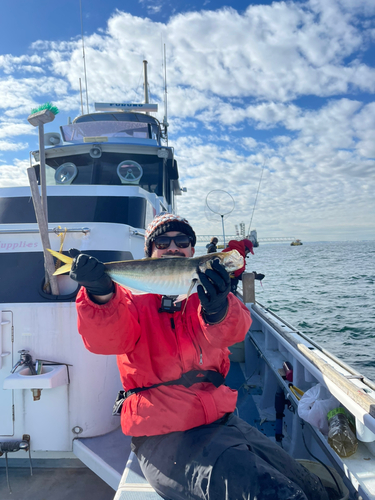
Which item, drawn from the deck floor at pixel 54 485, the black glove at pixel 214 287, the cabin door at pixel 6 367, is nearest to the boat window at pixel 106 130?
the cabin door at pixel 6 367

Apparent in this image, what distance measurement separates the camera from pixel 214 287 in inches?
86.7

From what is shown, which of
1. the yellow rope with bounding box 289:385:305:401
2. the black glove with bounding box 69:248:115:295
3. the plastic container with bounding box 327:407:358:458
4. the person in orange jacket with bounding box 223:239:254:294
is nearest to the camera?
the black glove with bounding box 69:248:115:295

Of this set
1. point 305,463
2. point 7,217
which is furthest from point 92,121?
point 305,463

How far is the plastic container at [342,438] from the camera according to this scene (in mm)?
2764

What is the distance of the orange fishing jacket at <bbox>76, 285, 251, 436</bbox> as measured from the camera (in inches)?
87.7

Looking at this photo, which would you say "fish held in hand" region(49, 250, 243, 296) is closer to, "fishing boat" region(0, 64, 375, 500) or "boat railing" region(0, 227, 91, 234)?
"fishing boat" region(0, 64, 375, 500)

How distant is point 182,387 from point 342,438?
1.60 meters

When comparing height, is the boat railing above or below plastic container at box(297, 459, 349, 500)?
above

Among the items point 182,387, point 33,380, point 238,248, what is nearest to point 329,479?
point 182,387

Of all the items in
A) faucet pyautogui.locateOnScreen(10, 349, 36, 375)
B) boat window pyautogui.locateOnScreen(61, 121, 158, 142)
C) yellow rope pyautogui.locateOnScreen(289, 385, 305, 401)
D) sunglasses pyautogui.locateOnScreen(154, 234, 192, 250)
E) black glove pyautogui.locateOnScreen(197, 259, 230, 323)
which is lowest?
yellow rope pyautogui.locateOnScreen(289, 385, 305, 401)

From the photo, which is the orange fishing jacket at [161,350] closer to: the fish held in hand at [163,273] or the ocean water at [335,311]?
the fish held in hand at [163,273]

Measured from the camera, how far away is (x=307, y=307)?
16672 mm

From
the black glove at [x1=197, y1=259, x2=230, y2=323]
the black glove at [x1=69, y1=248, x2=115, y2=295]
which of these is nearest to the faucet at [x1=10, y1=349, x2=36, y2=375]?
the black glove at [x1=69, y1=248, x2=115, y2=295]

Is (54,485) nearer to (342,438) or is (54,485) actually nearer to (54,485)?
(54,485)
